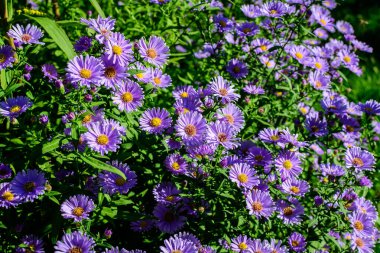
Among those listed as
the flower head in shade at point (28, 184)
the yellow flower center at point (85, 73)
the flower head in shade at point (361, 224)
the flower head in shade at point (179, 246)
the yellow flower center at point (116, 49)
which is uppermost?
the yellow flower center at point (116, 49)

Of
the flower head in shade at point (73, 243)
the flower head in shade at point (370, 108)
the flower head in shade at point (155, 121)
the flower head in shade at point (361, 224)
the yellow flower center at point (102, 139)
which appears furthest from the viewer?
the flower head in shade at point (370, 108)

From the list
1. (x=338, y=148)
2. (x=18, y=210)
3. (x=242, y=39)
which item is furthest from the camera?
(x=242, y=39)

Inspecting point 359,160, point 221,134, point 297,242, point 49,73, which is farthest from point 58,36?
point 359,160

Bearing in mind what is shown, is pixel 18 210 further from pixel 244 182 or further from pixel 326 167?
pixel 326 167

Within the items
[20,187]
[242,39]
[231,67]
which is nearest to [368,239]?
[231,67]

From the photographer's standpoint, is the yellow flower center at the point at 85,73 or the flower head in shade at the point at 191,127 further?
the flower head in shade at the point at 191,127

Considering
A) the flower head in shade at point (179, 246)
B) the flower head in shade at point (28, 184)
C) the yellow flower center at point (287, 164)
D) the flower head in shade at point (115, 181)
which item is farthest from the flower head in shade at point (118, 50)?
the yellow flower center at point (287, 164)

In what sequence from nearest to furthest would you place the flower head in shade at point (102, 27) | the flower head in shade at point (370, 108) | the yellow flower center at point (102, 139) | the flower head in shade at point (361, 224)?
the yellow flower center at point (102, 139), the flower head in shade at point (102, 27), the flower head in shade at point (361, 224), the flower head in shade at point (370, 108)

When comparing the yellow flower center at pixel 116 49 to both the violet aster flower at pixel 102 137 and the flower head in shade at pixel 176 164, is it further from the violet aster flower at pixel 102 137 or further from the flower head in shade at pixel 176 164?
the flower head in shade at pixel 176 164
